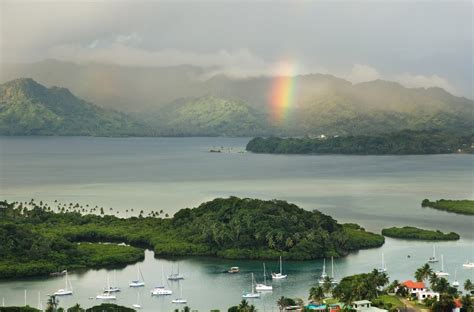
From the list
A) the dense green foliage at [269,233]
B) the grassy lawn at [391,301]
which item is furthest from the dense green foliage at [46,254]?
the grassy lawn at [391,301]

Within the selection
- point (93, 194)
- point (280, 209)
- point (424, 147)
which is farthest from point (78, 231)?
point (424, 147)

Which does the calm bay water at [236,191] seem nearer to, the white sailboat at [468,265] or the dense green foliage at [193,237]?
the white sailboat at [468,265]

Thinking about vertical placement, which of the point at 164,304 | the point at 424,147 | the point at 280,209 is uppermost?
the point at 424,147

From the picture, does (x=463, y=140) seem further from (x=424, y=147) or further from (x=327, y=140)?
(x=327, y=140)

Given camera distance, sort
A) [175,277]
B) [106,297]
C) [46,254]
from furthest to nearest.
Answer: [46,254], [175,277], [106,297]

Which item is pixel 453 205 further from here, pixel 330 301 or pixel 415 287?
pixel 330 301

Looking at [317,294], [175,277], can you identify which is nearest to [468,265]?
[317,294]
